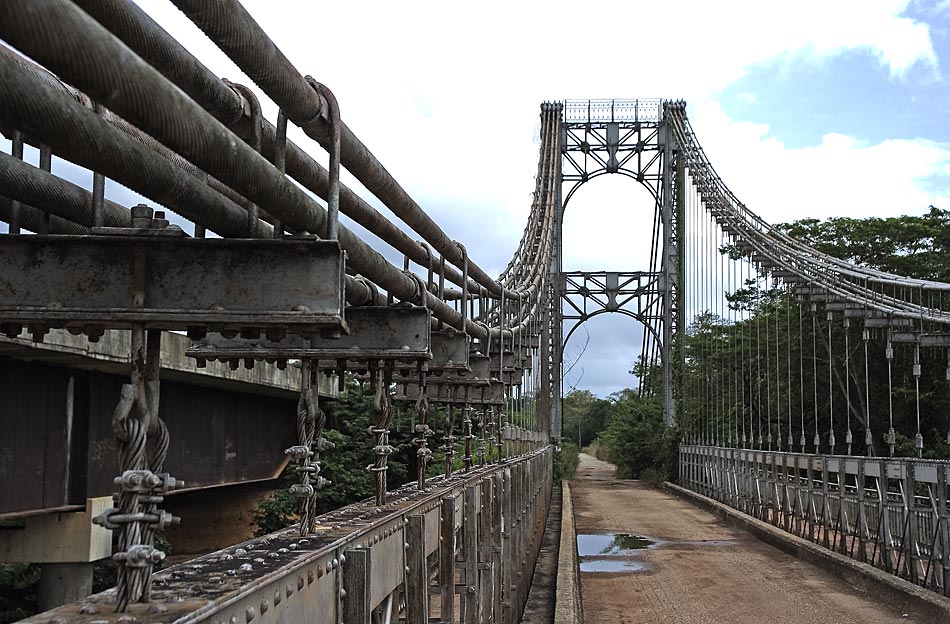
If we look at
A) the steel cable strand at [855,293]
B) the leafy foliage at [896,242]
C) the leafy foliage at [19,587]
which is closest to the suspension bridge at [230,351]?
the leafy foliage at [19,587]

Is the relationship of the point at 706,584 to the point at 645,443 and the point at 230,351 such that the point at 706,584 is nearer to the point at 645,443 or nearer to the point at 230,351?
the point at 230,351

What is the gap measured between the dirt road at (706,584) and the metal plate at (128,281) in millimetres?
10053

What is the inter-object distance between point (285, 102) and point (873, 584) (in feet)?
41.6

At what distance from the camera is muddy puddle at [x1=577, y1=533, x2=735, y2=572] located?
56.9 feet

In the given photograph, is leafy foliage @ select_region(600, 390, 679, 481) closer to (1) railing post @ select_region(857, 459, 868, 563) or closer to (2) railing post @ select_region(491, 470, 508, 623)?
(1) railing post @ select_region(857, 459, 868, 563)

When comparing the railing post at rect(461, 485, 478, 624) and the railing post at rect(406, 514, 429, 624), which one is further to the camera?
the railing post at rect(461, 485, 478, 624)

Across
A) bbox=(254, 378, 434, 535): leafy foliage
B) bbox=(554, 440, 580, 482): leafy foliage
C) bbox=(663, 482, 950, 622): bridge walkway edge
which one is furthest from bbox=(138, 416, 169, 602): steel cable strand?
bbox=(554, 440, 580, 482): leafy foliage

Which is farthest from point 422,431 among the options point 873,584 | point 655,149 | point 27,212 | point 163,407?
point 655,149

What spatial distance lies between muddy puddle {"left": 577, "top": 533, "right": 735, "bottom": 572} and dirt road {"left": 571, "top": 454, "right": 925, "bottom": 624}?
0.06 feet

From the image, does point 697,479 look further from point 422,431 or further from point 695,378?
point 422,431

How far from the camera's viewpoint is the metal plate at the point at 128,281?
3.04 metres

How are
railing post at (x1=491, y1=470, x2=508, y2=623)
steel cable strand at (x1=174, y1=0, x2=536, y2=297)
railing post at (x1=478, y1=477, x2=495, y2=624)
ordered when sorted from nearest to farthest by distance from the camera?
steel cable strand at (x1=174, y1=0, x2=536, y2=297) < railing post at (x1=478, y1=477, x2=495, y2=624) < railing post at (x1=491, y1=470, x2=508, y2=623)

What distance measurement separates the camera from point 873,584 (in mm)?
14070

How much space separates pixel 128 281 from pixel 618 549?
17.8m
